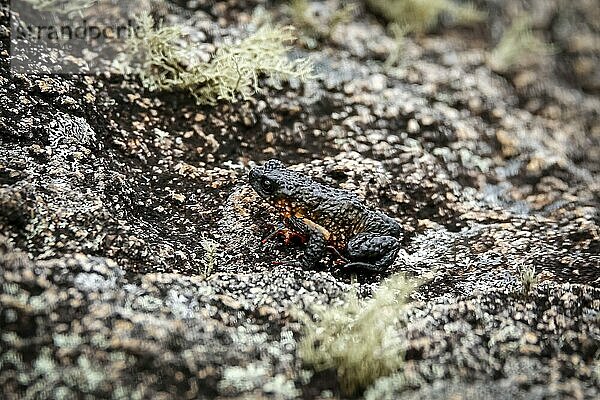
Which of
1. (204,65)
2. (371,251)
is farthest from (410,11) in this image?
(371,251)

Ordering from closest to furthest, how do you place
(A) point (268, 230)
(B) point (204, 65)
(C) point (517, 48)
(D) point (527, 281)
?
(D) point (527, 281)
(A) point (268, 230)
(B) point (204, 65)
(C) point (517, 48)

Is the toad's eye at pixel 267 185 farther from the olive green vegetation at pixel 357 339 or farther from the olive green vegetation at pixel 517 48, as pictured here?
the olive green vegetation at pixel 517 48

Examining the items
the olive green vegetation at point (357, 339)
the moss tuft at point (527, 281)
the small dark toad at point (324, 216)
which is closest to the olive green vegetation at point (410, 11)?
the small dark toad at point (324, 216)

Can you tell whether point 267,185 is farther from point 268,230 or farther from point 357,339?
point 357,339

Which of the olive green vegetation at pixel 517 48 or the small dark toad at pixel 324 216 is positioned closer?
the small dark toad at pixel 324 216

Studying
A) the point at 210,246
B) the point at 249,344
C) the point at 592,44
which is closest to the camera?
the point at 249,344

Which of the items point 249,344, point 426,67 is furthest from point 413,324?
point 426,67

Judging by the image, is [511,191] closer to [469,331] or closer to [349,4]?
[469,331]
